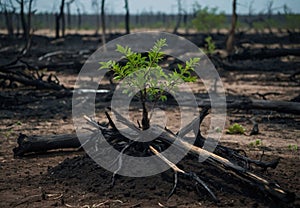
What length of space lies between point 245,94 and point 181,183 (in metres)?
7.21

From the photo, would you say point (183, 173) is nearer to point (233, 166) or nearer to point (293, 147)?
point (233, 166)

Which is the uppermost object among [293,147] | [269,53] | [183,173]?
[269,53]

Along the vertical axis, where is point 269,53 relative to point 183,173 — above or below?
above

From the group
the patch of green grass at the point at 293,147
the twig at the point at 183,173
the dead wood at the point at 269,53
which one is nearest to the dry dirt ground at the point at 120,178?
the patch of green grass at the point at 293,147

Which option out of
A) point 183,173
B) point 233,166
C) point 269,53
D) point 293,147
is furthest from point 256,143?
point 269,53

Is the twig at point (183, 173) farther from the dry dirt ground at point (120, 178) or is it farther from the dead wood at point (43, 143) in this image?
the dead wood at point (43, 143)

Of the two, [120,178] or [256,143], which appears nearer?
[120,178]

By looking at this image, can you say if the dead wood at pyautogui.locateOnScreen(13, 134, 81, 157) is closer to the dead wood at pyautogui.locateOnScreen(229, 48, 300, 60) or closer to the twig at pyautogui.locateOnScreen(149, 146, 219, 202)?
the twig at pyautogui.locateOnScreen(149, 146, 219, 202)

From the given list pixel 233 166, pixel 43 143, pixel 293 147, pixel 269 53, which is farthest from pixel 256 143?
pixel 269 53

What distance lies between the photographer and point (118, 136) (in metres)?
4.72

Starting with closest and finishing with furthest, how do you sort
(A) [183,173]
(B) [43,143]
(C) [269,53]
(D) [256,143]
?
(A) [183,173] < (B) [43,143] < (D) [256,143] < (C) [269,53]

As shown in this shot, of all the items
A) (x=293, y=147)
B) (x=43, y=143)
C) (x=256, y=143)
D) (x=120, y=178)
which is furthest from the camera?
(x=256, y=143)

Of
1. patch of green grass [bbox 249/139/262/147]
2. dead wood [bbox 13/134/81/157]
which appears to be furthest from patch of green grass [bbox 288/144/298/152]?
dead wood [bbox 13/134/81/157]

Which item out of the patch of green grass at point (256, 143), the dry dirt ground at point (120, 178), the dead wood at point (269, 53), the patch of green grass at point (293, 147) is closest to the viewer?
the dry dirt ground at point (120, 178)
